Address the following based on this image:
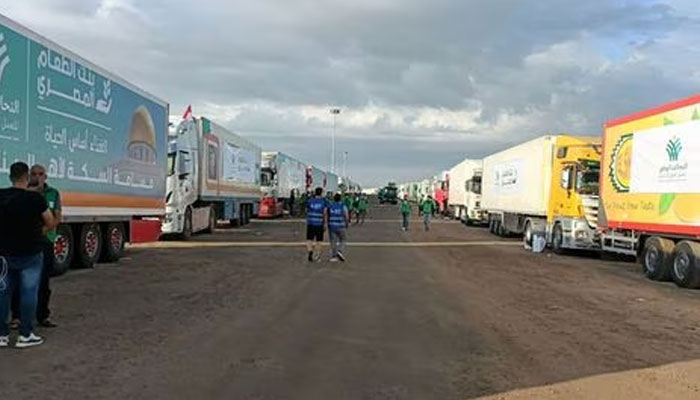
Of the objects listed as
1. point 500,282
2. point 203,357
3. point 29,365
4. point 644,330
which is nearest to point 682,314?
point 644,330

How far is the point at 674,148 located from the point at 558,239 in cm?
902

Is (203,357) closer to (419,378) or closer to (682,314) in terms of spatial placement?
(419,378)

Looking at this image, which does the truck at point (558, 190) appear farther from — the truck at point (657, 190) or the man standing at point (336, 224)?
the man standing at point (336, 224)

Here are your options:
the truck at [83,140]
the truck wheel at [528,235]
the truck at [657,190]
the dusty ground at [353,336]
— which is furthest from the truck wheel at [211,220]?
the truck at [657,190]

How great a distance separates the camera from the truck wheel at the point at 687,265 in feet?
56.0

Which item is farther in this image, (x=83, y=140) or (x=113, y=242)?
(x=113, y=242)

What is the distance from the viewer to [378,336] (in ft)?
32.5

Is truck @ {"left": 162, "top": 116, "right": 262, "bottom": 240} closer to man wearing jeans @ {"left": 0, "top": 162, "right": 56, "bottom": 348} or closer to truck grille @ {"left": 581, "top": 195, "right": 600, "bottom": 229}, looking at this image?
truck grille @ {"left": 581, "top": 195, "right": 600, "bottom": 229}

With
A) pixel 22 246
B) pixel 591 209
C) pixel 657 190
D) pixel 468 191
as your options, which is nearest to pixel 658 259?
pixel 657 190

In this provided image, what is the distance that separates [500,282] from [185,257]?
847 centimetres

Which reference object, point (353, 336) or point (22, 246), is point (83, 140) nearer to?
point (22, 246)

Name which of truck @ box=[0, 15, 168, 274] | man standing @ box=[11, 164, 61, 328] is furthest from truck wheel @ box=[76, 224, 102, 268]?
man standing @ box=[11, 164, 61, 328]

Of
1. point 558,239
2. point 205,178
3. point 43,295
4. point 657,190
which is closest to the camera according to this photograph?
point 43,295

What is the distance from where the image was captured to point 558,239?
26922 mm
